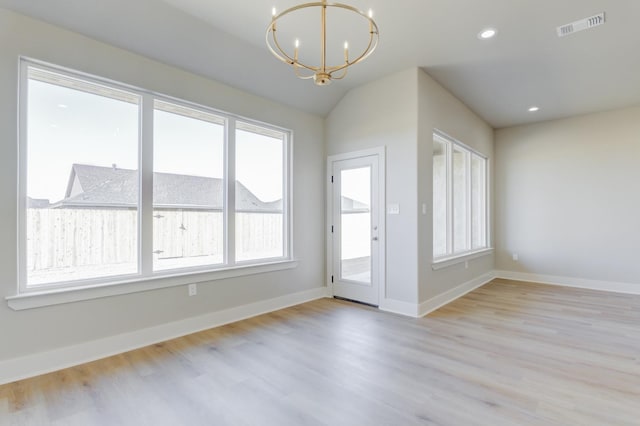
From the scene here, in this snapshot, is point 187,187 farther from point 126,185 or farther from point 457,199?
point 457,199

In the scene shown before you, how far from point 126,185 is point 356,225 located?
293 cm

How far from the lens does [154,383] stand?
2.37 m

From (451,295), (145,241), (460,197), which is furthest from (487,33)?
(145,241)

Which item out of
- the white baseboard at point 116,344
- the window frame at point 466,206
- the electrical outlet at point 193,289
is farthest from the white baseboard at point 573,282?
the electrical outlet at point 193,289

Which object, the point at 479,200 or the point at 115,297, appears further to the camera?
the point at 479,200

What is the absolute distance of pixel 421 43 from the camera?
3.40m

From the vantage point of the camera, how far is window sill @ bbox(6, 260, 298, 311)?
8.11 ft

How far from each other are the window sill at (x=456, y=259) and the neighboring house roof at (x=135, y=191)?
98.9 inches

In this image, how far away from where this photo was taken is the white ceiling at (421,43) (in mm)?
2756

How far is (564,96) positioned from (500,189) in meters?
2.18

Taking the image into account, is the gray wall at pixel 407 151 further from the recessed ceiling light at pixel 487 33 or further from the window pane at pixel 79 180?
the window pane at pixel 79 180

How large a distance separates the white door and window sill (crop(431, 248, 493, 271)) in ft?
2.58

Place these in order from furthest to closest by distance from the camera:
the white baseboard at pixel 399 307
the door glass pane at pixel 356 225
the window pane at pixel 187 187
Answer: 1. the door glass pane at pixel 356 225
2. the white baseboard at pixel 399 307
3. the window pane at pixel 187 187

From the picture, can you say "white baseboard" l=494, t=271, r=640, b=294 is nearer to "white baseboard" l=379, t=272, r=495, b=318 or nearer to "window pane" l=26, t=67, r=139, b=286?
"white baseboard" l=379, t=272, r=495, b=318
